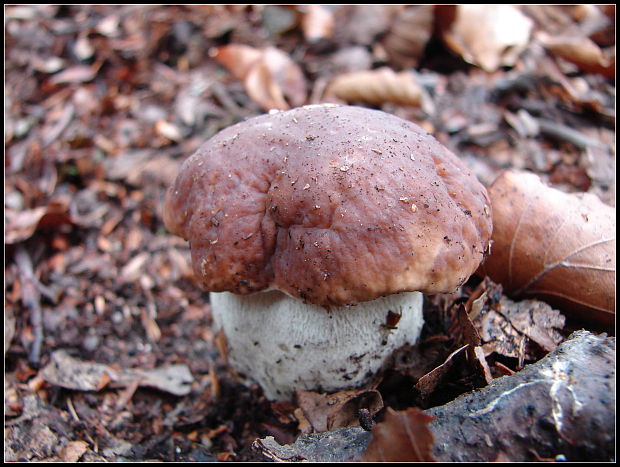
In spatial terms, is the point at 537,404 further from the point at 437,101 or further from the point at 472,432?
the point at 437,101

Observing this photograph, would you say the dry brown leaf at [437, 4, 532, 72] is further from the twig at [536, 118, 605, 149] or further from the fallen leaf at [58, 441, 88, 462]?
the fallen leaf at [58, 441, 88, 462]

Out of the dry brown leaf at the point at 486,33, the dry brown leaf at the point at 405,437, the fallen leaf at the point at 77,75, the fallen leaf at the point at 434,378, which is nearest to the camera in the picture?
the dry brown leaf at the point at 405,437

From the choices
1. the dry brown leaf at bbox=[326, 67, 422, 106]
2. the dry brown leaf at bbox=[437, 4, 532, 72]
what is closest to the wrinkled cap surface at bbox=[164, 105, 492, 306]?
the dry brown leaf at bbox=[326, 67, 422, 106]

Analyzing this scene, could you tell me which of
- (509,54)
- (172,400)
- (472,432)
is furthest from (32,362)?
(509,54)

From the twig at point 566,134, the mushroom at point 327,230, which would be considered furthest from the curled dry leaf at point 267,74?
the mushroom at point 327,230

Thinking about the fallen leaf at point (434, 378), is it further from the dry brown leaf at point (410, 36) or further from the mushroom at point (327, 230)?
the dry brown leaf at point (410, 36)

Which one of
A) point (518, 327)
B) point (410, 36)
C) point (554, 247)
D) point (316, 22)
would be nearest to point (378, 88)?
point (410, 36)
